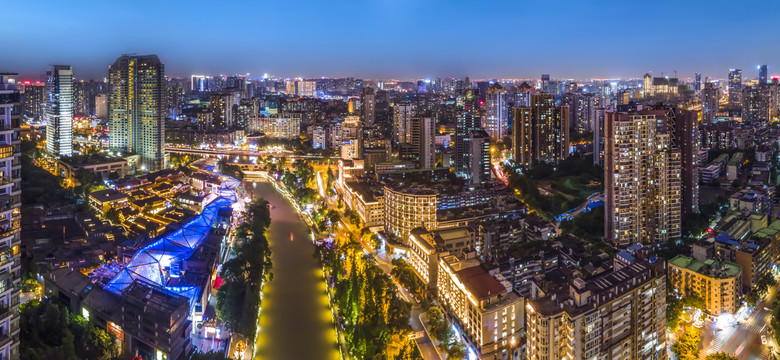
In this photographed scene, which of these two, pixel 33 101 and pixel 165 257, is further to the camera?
pixel 33 101

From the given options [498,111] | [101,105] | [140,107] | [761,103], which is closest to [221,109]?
[101,105]

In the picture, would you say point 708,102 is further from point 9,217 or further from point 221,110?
point 9,217

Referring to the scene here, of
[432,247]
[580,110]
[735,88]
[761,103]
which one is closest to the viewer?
[432,247]

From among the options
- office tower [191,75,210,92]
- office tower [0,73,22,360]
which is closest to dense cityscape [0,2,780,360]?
office tower [0,73,22,360]

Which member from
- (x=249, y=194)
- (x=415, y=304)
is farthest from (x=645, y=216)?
(x=249, y=194)

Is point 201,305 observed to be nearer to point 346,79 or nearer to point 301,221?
point 301,221

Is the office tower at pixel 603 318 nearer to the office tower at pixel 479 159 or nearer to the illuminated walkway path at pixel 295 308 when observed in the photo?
the illuminated walkway path at pixel 295 308
